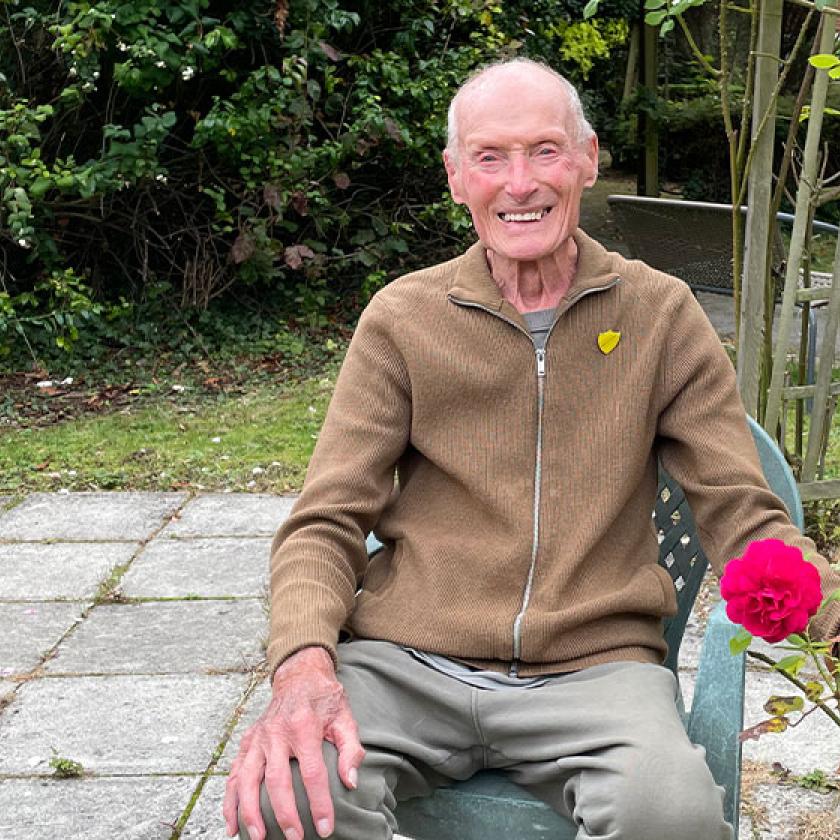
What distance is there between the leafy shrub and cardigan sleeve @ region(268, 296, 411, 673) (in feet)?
16.2

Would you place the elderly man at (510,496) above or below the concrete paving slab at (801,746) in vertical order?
above

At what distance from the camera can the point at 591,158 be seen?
99.5 inches

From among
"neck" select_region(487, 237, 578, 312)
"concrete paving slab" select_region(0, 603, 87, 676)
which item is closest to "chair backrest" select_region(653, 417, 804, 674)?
"neck" select_region(487, 237, 578, 312)

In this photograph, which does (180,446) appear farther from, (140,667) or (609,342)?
(609,342)

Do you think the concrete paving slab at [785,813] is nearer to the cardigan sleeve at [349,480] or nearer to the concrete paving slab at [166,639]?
the cardigan sleeve at [349,480]

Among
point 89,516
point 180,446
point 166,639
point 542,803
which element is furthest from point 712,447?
point 180,446

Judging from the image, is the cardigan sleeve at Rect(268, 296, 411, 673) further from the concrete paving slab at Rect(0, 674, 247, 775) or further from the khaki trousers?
the concrete paving slab at Rect(0, 674, 247, 775)

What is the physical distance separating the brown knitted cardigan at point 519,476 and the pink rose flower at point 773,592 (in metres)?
0.43

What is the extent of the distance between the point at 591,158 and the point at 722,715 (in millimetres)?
986

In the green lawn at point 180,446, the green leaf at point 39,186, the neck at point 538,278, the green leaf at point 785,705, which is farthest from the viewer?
the green leaf at point 39,186

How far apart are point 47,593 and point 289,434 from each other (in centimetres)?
212

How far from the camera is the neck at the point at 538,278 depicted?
2.48m

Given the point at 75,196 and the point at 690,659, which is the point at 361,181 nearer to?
the point at 75,196

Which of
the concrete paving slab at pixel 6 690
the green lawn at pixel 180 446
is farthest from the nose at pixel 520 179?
the green lawn at pixel 180 446
